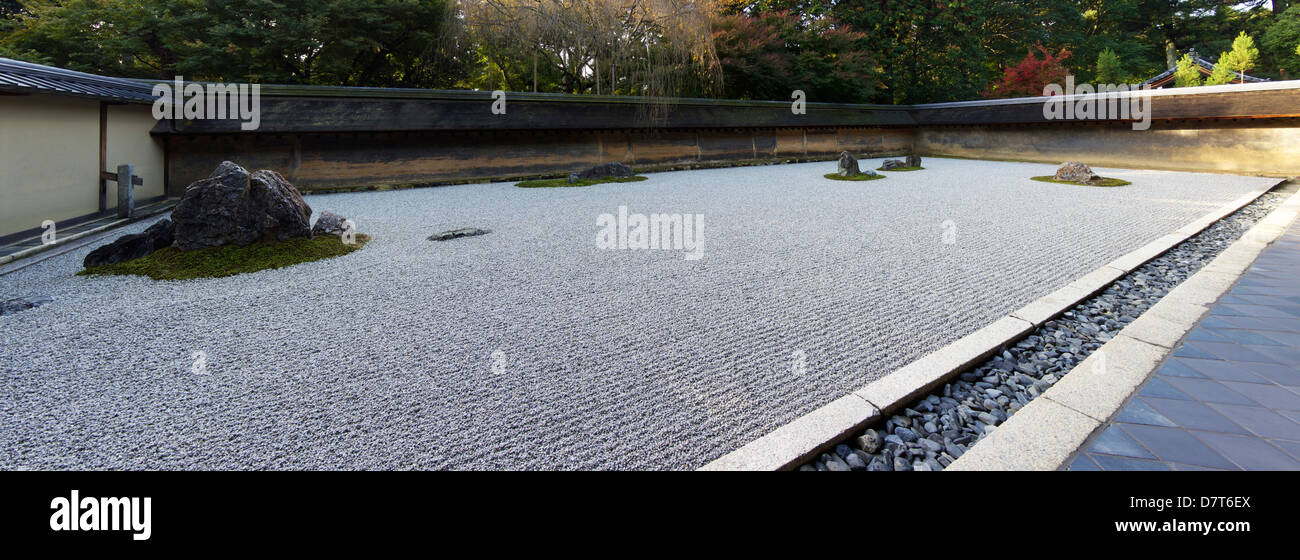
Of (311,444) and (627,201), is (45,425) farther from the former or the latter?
(627,201)

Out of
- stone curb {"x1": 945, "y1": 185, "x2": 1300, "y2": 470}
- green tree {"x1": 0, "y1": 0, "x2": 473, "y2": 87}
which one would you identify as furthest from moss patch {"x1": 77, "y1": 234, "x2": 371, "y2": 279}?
green tree {"x1": 0, "y1": 0, "x2": 473, "y2": 87}

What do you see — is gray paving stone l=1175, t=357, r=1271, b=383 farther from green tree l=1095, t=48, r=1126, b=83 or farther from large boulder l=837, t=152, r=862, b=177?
green tree l=1095, t=48, r=1126, b=83

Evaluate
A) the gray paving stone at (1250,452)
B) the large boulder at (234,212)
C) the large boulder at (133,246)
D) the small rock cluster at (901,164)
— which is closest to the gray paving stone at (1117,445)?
the gray paving stone at (1250,452)

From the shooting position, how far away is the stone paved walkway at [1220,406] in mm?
2141

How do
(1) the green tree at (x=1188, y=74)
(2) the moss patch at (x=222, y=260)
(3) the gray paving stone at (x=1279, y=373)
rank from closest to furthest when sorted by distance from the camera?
1. (3) the gray paving stone at (x=1279, y=373)
2. (2) the moss patch at (x=222, y=260)
3. (1) the green tree at (x=1188, y=74)

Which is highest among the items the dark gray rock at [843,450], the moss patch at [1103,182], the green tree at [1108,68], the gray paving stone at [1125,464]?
the green tree at [1108,68]

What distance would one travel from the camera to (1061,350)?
3346 millimetres

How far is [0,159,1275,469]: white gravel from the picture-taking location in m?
2.32

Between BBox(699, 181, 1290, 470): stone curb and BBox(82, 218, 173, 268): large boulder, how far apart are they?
6.17 m

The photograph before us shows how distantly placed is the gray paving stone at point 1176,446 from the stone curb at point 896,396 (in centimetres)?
20

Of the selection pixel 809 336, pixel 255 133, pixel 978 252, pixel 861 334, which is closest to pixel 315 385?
pixel 809 336

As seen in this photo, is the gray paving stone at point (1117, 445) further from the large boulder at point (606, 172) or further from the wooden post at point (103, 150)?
the large boulder at point (606, 172)

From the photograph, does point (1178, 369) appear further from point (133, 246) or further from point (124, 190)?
point (124, 190)
